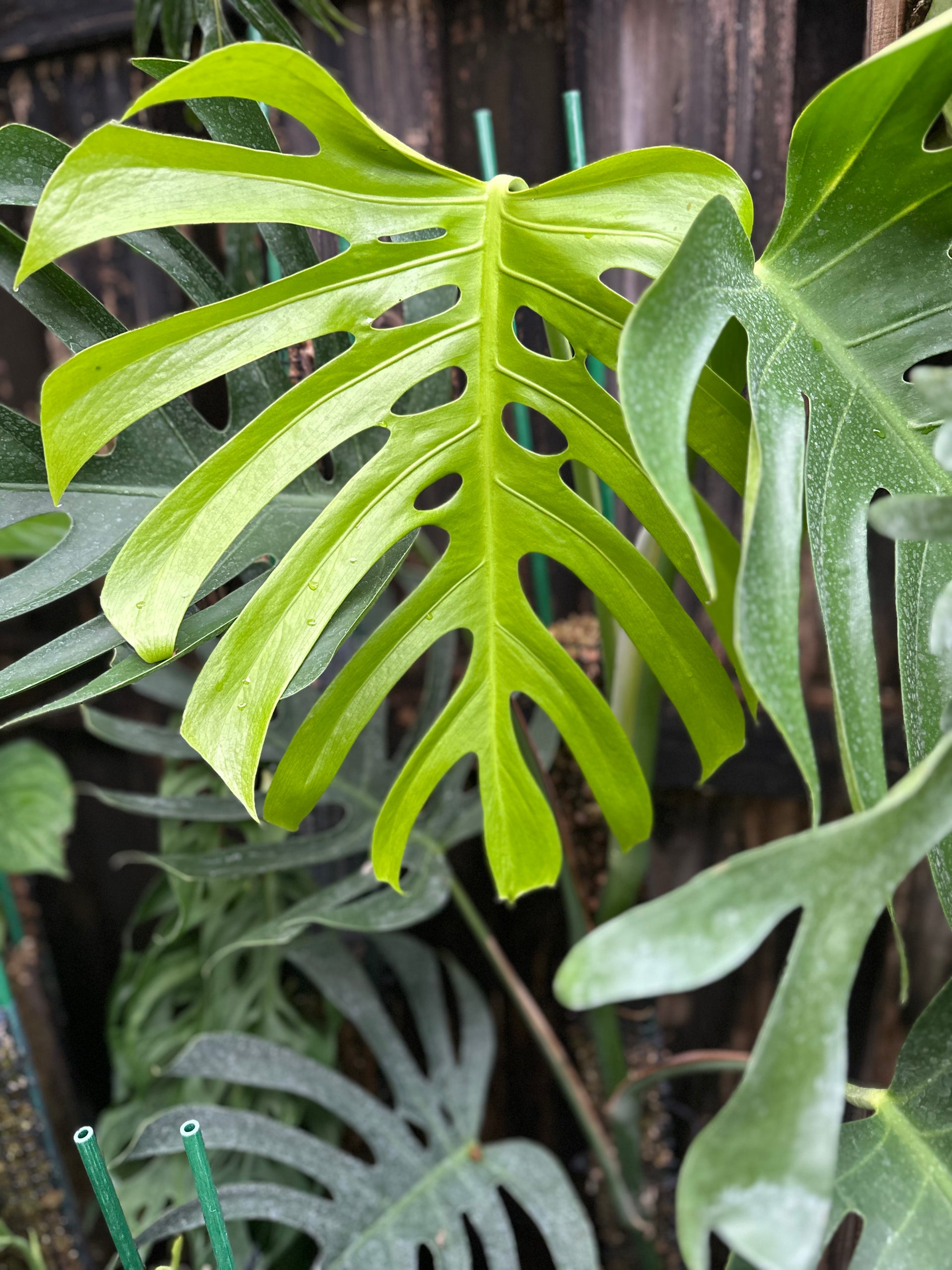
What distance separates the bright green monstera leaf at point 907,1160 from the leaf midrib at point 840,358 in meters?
0.31

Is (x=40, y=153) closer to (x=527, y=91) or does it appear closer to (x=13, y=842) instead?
(x=527, y=91)

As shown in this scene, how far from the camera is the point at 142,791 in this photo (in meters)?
1.25

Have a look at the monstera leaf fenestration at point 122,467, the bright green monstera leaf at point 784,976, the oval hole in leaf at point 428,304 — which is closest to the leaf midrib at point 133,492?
the monstera leaf fenestration at point 122,467

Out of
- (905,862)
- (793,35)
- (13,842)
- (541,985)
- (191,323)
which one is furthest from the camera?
(541,985)

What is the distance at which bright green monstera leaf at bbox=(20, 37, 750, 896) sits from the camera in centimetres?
47

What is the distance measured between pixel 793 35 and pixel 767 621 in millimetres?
721

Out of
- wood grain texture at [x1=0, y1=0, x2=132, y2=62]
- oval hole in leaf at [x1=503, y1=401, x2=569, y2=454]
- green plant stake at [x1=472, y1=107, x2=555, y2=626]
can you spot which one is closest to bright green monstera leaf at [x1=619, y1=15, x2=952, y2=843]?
green plant stake at [x1=472, y1=107, x2=555, y2=626]

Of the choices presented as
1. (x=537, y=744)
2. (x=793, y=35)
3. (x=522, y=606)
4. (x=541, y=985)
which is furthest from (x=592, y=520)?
(x=541, y=985)

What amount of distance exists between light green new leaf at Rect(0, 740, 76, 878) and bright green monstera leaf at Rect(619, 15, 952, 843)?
34.2 inches

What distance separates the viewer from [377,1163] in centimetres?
86

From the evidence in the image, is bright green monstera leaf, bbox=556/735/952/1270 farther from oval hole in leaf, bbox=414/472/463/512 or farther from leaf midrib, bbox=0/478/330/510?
oval hole in leaf, bbox=414/472/463/512

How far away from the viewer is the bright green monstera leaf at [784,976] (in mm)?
307

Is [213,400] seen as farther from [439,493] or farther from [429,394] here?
[429,394]

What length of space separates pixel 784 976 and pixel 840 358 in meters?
0.35
